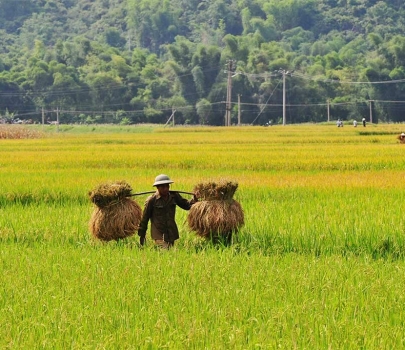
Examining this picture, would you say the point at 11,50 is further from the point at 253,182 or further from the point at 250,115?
the point at 253,182

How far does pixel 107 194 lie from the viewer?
27.8 feet

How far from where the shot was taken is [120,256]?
24.6 feet

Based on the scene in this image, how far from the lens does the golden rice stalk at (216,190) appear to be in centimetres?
842

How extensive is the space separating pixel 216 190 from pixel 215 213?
0.21 m

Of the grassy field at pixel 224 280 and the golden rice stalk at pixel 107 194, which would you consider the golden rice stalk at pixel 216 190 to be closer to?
the grassy field at pixel 224 280

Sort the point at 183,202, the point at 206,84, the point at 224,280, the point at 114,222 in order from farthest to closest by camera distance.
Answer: the point at 206,84
the point at 183,202
the point at 114,222
the point at 224,280

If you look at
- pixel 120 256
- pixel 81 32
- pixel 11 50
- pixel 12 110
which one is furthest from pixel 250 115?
pixel 81 32

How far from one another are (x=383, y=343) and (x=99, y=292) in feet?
6.74

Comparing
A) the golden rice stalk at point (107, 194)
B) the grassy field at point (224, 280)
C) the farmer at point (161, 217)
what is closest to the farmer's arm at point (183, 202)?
the farmer at point (161, 217)

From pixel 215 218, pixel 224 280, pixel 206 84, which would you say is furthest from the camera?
pixel 206 84

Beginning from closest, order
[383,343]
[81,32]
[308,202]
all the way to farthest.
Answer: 1. [383,343]
2. [308,202]
3. [81,32]

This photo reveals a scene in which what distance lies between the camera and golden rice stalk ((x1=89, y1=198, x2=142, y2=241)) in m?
8.47

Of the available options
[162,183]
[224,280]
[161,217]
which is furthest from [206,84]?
[224,280]

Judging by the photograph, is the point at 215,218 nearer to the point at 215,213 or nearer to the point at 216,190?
the point at 215,213
